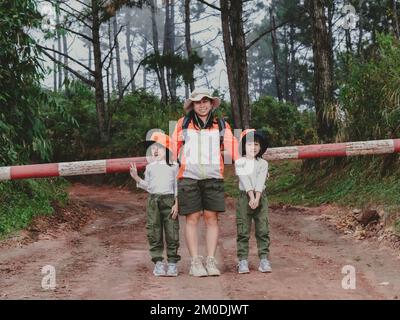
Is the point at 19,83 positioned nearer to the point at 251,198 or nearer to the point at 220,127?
the point at 220,127

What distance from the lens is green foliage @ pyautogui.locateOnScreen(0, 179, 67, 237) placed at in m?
9.17

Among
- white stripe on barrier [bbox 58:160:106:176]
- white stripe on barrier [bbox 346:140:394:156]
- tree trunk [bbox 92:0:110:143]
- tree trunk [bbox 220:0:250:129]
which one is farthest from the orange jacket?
tree trunk [bbox 92:0:110:143]

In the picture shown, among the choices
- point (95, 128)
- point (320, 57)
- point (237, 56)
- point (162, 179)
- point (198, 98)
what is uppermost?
point (237, 56)

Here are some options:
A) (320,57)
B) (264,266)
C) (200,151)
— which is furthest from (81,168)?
(320,57)

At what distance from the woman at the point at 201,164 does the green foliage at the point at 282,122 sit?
51.7 ft

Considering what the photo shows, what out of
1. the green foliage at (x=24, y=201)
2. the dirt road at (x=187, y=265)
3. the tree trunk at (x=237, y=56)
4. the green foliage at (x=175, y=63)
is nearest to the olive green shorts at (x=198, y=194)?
the dirt road at (x=187, y=265)

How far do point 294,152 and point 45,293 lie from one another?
334 cm

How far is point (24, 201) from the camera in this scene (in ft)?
34.1

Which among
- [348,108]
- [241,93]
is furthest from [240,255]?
[241,93]

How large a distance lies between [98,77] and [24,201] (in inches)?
367

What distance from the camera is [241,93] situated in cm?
1841

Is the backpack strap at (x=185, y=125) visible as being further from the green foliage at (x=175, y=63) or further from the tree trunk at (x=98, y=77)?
the green foliage at (x=175, y=63)
